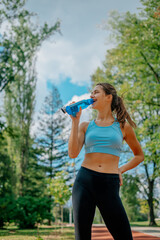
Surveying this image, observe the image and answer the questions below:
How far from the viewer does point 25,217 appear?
14086mm

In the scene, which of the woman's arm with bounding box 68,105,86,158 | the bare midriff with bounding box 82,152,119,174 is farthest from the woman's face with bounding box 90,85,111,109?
the bare midriff with bounding box 82,152,119,174

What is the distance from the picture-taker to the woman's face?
6.86ft

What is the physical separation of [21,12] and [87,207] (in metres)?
15.2

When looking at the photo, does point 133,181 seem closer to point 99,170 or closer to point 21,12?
point 21,12

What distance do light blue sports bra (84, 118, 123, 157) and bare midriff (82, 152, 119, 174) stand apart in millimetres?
30

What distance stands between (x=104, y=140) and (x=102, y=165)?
19 cm

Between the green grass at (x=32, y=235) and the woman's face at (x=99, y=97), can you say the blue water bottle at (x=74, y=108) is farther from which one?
the green grass at (x=32, y=235)

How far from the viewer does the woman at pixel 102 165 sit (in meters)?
1.72

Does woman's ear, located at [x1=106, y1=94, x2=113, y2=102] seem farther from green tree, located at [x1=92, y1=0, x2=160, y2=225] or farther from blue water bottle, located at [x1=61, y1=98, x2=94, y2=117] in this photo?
green tree, located at [x1=92, y1=0, x2=160, y2=225]

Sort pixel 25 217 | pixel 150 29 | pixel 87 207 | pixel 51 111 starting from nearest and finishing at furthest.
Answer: pixel 87 207 → pixel 150 29 → pixel 25 217 → pixel 51 111

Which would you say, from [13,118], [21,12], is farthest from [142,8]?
[13,118]

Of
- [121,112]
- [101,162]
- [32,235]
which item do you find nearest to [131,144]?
[121,112]

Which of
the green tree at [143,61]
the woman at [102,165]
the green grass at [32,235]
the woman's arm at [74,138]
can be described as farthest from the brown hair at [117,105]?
the green tree at [143,61]

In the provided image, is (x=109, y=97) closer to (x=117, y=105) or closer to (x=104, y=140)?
(x=117, y=105)
